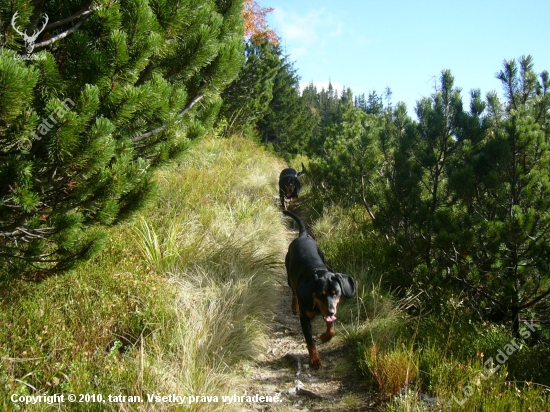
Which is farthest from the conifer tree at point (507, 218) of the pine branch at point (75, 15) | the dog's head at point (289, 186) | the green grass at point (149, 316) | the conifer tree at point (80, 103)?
the dog's head at point (289, 186)

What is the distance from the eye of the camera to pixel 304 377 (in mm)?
3209

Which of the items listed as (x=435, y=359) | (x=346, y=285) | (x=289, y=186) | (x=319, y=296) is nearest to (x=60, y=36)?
(x=319, y=296)

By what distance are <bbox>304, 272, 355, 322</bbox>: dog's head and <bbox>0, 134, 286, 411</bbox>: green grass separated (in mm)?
777

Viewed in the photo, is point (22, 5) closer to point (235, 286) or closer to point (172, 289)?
point (172, 289)

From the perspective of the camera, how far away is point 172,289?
342 cm

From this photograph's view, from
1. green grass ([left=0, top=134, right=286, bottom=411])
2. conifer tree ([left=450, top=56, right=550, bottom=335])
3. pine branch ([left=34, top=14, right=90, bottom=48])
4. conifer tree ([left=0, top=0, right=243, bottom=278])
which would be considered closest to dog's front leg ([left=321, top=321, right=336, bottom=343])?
green grass ([left=0, top=134, right=286, bottom=411])

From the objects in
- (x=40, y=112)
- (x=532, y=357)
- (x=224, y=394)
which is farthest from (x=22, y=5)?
(x=532, y=357)

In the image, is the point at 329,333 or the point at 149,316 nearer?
the point at 149,316

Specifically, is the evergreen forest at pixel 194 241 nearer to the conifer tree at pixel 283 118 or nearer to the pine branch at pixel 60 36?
the pine branch at pixel 60 36

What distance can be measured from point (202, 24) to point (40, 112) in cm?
128

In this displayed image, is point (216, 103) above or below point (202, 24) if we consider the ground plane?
below

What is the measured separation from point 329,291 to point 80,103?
235 centimetres

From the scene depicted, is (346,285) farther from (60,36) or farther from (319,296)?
(60,36)

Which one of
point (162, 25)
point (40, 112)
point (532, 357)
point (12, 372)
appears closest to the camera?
point (40, 112)
